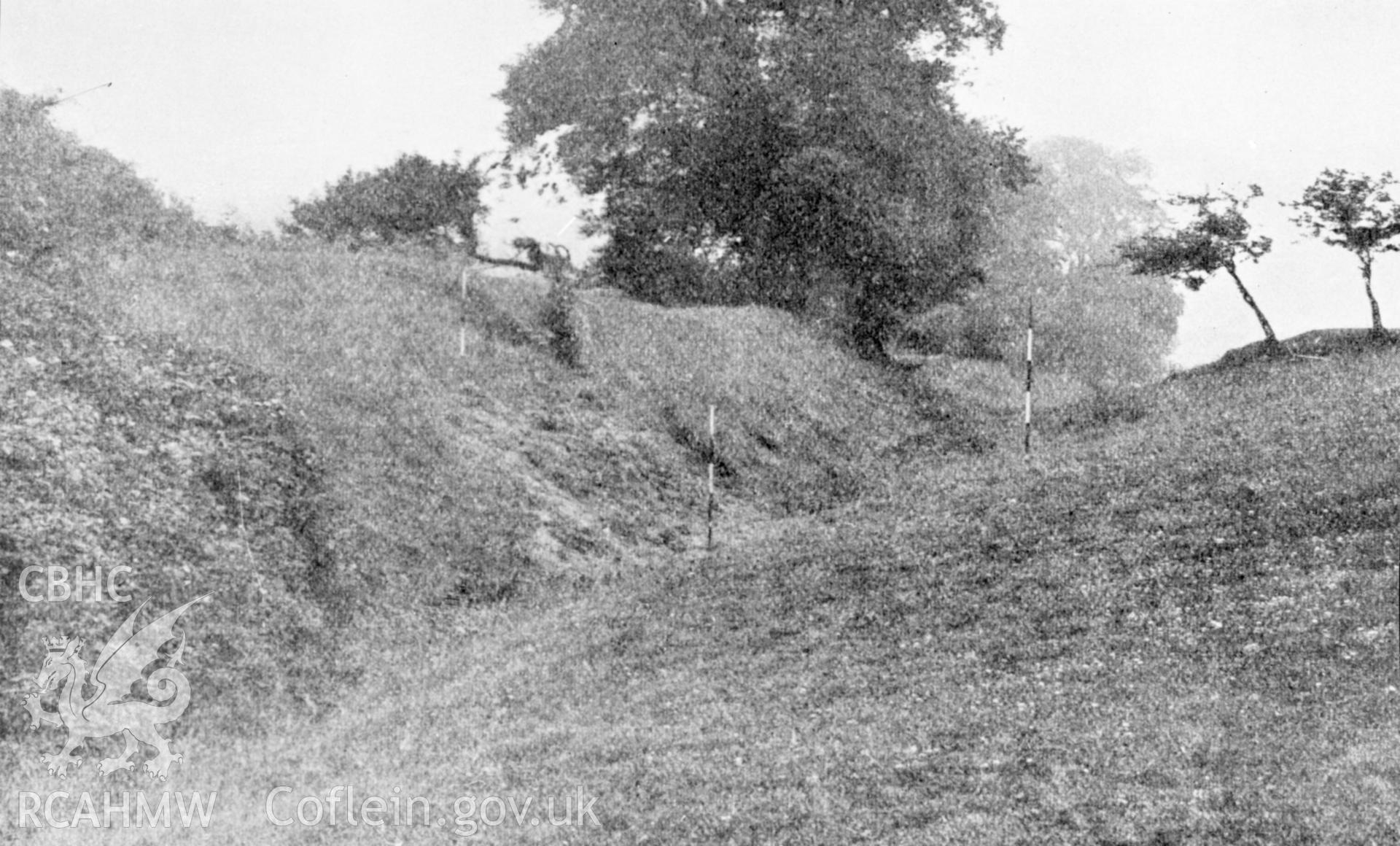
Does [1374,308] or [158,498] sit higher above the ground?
[1374,308]

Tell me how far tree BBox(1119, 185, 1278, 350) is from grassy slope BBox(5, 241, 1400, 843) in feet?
10.7

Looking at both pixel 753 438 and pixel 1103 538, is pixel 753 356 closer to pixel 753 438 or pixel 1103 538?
pixel 753 438

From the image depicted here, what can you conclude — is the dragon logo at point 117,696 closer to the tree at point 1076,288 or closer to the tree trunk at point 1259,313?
the tree trunk at point 1259,313

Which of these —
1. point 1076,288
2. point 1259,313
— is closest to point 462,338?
point 1259,313

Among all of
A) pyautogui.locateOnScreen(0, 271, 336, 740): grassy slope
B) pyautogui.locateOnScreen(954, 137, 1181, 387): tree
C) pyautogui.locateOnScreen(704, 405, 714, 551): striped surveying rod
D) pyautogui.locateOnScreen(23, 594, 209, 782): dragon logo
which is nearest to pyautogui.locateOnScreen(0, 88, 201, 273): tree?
pyautogui.locateOnScreen(0, 271, 336, 740): grassy slope

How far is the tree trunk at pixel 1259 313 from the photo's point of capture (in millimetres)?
30312

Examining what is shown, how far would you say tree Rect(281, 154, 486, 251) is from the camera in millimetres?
33219

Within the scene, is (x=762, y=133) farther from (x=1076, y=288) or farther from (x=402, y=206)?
(x=1076, y=288)

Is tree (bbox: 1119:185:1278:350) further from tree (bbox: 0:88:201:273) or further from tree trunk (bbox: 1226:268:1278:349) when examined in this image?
tree (bbox: 0:88:201:273)

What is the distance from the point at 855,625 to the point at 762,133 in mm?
21850

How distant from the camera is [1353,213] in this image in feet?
91.2

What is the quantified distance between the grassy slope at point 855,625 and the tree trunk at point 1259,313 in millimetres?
2522

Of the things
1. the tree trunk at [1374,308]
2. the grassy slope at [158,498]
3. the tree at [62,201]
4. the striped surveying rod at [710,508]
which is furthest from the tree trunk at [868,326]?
the grassy slope at [158,498]

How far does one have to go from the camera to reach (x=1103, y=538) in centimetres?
1644
